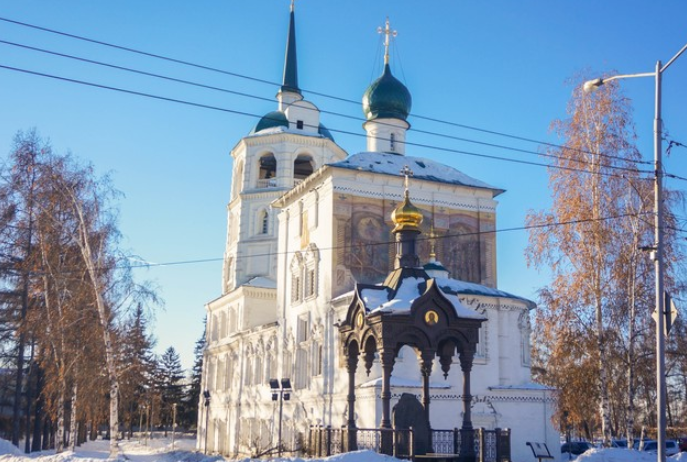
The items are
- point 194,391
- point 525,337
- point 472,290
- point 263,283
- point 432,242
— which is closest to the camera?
point 472,290

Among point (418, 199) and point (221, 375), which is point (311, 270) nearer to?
point (418, 199)

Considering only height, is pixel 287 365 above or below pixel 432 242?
below

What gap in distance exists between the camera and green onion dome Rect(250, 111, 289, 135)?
40125mm

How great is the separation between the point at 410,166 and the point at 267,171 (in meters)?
12.1

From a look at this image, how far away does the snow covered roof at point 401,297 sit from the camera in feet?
55.0

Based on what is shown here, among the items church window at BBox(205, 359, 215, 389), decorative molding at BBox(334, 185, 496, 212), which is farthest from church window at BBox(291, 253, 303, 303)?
church window at BBox(205, 359, 215, 389)

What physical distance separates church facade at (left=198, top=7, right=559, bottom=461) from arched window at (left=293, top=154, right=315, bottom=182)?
11 cm

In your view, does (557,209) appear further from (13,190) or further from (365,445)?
(13,190)

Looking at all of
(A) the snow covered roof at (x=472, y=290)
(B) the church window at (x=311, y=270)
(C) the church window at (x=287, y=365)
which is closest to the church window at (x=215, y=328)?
(C) the church window at (x=287, y=365)

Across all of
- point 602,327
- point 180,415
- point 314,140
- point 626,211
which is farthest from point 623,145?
point 180,415

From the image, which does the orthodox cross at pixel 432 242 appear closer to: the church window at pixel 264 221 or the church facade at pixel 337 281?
the church facade at pixel 337 281

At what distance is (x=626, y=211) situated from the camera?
19875 mm

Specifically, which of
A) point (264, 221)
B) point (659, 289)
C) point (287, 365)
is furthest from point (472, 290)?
point (264, 221)

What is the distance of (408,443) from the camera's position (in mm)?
16047
